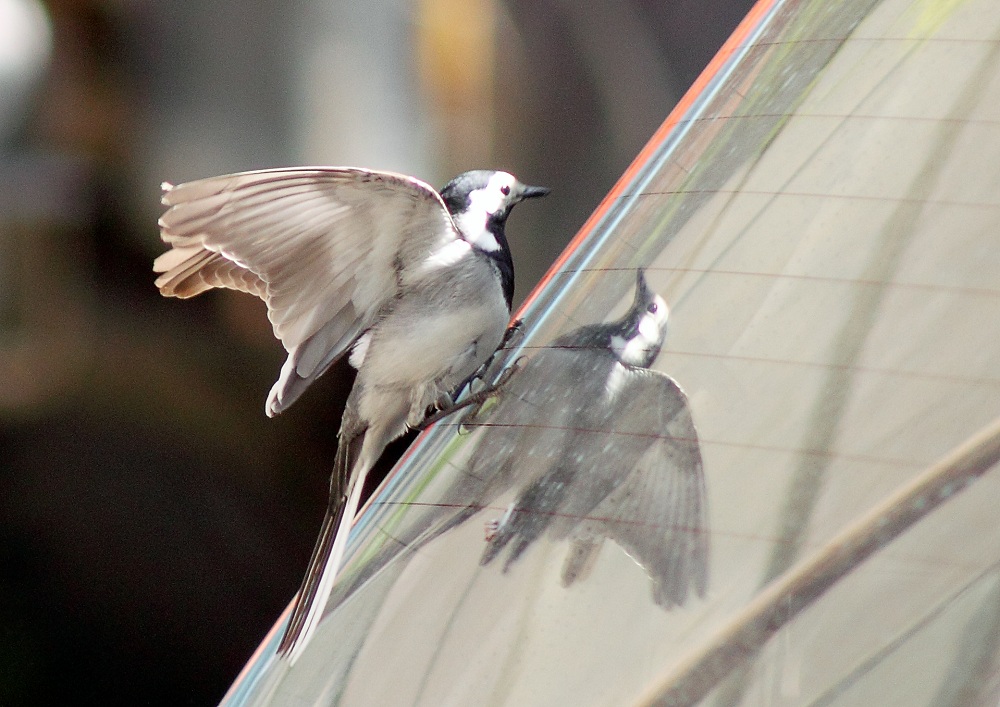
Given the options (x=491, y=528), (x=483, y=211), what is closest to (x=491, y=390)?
(x=491, y=528)

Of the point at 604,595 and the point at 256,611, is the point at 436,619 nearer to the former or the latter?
the point at 604,595

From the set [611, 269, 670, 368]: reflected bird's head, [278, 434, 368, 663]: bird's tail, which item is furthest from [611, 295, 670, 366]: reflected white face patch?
[278, 434, 368, 663]: bird's tail

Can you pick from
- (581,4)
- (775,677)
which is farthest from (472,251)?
(581,4)

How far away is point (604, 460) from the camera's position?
0.49 meters

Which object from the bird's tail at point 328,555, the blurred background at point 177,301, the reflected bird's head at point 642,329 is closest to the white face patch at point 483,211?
the bird's tail at point 328,555

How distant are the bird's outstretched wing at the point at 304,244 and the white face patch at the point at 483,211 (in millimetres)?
89

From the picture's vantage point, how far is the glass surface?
1.32 feet

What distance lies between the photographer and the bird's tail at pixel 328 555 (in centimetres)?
59

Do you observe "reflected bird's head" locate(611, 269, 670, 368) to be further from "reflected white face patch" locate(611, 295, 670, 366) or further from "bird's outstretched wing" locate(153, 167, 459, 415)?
"bird's outstretched wing" locate(153, 167, 459, 415)

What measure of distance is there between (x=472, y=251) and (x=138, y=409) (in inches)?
73.4

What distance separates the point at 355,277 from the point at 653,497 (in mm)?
422

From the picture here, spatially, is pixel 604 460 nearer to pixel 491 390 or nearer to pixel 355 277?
pixel 491 390

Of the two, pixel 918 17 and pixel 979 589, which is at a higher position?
pixel 918 17

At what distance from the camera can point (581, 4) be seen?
2652 mm
